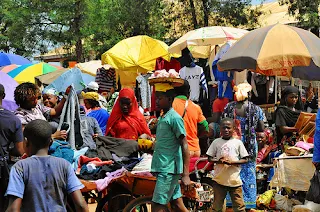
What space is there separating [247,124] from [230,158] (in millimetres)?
898

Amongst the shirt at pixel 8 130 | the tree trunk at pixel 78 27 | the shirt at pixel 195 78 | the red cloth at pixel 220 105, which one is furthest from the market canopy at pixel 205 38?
the tree trunk at pixel 78 27

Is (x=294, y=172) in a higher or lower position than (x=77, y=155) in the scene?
lower

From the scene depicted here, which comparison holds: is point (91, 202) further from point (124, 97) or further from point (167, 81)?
point (167, 81)

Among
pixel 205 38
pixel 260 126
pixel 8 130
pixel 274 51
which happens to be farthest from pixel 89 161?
pixel 205 38

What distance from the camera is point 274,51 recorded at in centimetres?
852

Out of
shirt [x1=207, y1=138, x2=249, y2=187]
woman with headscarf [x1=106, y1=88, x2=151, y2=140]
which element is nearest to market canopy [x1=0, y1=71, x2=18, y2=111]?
woman with headscarf [x1=106, y1=88, x2=151, y2=140]

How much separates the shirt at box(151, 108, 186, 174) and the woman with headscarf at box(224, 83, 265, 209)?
6.12 ft

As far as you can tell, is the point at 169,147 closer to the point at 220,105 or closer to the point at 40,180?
the point at 40,180

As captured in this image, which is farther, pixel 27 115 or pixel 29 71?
pixel 29 71

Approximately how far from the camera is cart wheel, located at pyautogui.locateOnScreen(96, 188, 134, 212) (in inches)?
268

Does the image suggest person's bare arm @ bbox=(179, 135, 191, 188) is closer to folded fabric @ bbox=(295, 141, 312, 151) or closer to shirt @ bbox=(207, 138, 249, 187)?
shirt @ bbox=(207, 138, 249, 187)

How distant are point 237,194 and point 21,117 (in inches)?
108

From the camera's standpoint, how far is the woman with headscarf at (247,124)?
7453mm

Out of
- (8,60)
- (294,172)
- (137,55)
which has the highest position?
(8,60)
